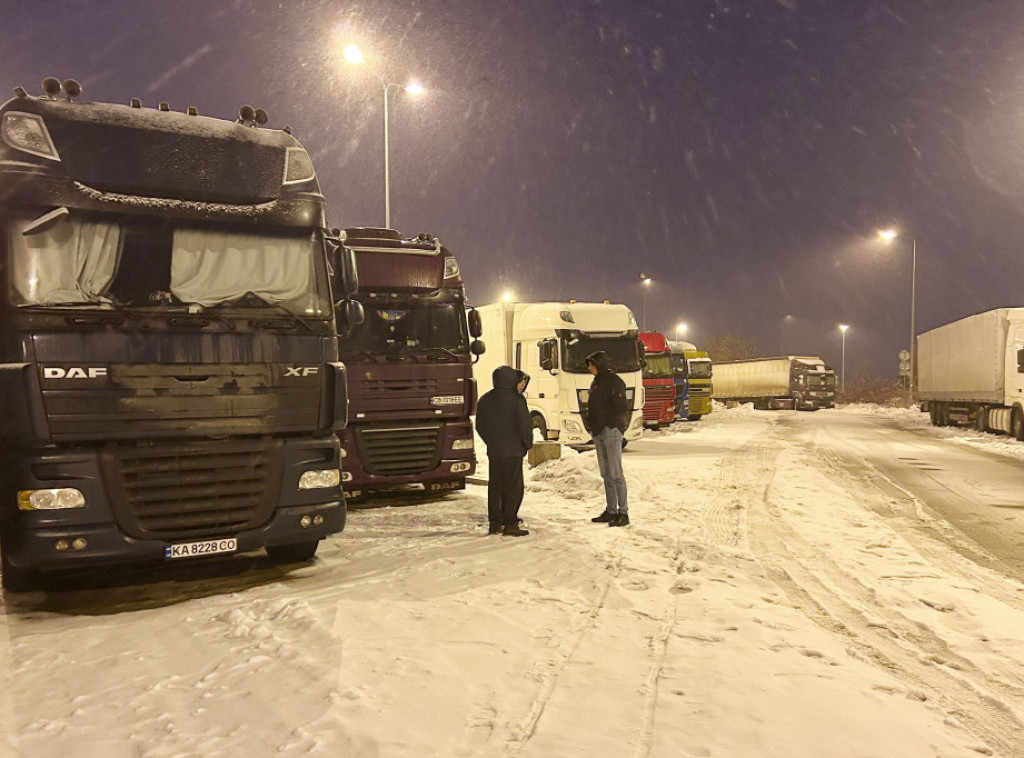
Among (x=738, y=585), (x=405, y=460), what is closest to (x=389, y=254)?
(x=405, y=460)

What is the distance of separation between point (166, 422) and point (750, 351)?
8610 cm

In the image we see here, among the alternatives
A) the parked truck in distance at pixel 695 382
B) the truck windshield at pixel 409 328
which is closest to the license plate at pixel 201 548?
the truck windshield at pixel 409 328

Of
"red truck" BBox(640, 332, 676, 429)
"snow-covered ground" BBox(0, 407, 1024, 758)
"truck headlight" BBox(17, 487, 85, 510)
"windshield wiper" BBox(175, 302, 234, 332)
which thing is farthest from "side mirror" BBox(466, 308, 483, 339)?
"red truck" BBox(640, 332, 676, 429)

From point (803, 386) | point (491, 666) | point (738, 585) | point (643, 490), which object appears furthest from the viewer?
point (803, 386)

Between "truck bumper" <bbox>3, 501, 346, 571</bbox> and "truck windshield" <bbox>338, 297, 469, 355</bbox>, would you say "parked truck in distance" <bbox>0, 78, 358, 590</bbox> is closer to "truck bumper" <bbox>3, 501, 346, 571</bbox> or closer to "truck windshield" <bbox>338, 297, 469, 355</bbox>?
"truck bumper" <bbox>3, 501, 346, 571</bbox>

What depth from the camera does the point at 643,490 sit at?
11.0 metres

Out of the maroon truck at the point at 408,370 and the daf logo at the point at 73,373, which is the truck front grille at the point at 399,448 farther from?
the daf logo at the point at 73,373

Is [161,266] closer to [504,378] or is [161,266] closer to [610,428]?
[504,378]

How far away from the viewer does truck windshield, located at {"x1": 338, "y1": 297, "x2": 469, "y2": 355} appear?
979 cm

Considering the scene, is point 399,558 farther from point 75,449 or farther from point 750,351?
point 750,351

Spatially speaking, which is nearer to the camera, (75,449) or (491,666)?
(491,666)

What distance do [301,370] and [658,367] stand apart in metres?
18.5

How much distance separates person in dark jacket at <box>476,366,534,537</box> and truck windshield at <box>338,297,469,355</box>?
7.83ft

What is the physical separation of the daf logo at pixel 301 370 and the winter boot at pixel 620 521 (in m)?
4.05
